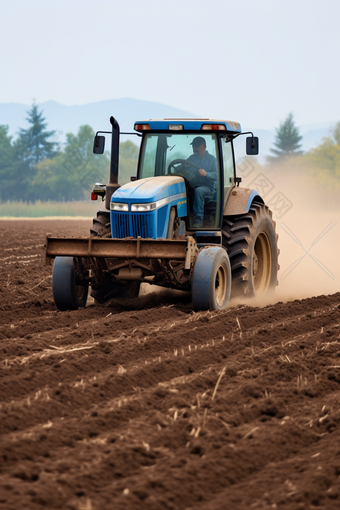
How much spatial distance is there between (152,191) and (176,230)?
2.43 ft

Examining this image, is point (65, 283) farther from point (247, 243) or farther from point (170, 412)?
point (170, 412)

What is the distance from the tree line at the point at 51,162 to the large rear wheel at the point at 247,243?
56.4 metres

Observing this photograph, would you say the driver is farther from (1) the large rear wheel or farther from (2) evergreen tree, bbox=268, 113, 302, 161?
(2) evergreen tree, bbox=268, 113, 302, 161

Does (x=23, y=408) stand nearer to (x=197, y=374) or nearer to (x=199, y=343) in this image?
(x=197, y=374)

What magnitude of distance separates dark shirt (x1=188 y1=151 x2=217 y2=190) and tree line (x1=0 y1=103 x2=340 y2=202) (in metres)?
57.4

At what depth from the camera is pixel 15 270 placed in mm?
12336

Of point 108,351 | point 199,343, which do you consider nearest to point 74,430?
point 108,351

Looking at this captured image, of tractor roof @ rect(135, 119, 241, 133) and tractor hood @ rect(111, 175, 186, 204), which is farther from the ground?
tractor roof @ rect(135, 119, 241, 133)

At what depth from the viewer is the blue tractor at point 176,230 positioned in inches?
302

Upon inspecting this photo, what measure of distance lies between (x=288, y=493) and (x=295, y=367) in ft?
7.26

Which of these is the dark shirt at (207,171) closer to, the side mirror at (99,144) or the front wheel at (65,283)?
the side mirror at (99,144)

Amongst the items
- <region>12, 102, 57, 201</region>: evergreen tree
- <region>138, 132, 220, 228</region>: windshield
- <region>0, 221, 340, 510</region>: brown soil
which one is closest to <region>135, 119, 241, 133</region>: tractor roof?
<region>138, 132, 220, 228</region>: windshield

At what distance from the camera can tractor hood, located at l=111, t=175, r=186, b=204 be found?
7.84m

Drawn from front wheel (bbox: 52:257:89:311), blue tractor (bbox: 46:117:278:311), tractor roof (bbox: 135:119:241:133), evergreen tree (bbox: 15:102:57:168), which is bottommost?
front wheel (bbox: 52:257:89:311)
